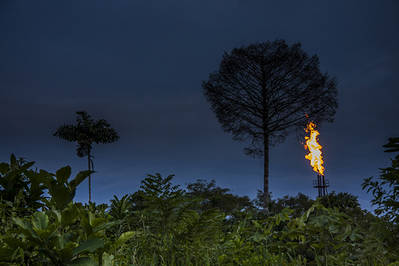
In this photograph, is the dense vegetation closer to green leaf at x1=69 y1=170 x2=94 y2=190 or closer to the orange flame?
green leaf at x1=69 y1=170 x2=94 y2=190

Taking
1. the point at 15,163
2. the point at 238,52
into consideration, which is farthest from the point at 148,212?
the point at 238,52

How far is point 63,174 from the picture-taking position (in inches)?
32.5

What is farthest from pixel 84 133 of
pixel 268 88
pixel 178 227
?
pixel 178 227

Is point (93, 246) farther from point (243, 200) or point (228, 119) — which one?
point (243, 200)

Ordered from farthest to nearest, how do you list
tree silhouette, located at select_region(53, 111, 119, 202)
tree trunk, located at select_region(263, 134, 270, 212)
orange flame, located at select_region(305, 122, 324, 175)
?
tree silhouette, located at select_region(53, 111, 119, 202) < tree trunk, located at select_region(263, 134, 270, 212) < orange flame, located at select_region(305, 122, 324, 175)

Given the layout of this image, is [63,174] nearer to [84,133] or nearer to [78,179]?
[78,179]

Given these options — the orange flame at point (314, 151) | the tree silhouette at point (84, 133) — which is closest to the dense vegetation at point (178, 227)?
the orange flame at point (314, 151)

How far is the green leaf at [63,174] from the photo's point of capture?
2.69ft

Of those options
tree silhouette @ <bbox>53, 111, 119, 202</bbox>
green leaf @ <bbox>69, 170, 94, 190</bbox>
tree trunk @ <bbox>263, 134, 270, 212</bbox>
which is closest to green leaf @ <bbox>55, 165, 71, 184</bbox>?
green leaf @ <bbox>69, 170, 94, 190</bbox>

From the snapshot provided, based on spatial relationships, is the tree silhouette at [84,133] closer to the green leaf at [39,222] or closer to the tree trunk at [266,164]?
the tree trunk at [266,164]

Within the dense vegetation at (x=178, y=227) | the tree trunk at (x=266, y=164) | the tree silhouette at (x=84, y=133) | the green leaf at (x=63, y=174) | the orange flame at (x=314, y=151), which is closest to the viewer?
the green leaf at (x=63, y=174)

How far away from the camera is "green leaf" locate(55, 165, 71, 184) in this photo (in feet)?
2.69

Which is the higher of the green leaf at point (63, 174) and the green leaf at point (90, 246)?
the green leaf at point (63, 174)

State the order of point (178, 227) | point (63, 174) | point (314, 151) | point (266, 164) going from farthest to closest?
point (266, 164), point (314, 151), point (178, 227), point (63, 174)
